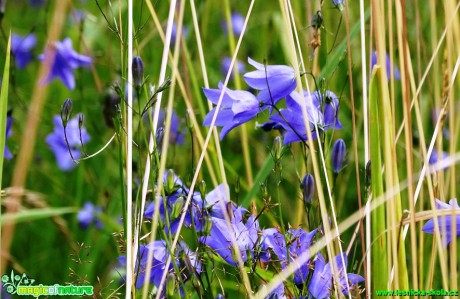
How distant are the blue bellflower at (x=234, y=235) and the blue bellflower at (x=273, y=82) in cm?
15

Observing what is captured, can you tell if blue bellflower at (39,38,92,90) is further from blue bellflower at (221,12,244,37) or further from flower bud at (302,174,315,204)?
blue bellflower at (221,12,244,37)

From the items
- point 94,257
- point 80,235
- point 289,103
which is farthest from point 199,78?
point 289,103

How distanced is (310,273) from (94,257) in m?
0.70

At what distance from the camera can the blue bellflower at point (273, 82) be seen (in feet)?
2.84

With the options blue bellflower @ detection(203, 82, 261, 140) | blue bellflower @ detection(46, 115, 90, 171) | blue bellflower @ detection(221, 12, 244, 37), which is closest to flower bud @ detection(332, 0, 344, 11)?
blue bellflower @ detection(203, 82, 261, 140)

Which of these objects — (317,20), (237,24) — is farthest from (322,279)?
(237,24)

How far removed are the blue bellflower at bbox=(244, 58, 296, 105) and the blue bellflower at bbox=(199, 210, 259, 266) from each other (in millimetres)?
151

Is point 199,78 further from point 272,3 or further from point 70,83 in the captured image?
point 272,3

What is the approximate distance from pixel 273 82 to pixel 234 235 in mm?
198

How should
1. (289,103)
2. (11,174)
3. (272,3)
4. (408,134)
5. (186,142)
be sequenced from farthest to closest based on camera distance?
(272,3) → (186,142) → (11,174) → (289,103) → (408,134)

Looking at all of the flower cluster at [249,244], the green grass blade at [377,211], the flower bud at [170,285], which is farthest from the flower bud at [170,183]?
the green grass blade at [377,211]

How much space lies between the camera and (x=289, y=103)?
0.88 m

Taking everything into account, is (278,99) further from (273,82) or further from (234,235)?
(234,235)

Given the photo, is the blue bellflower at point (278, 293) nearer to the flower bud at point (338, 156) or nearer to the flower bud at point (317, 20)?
the flower bud at point (338, 156)
